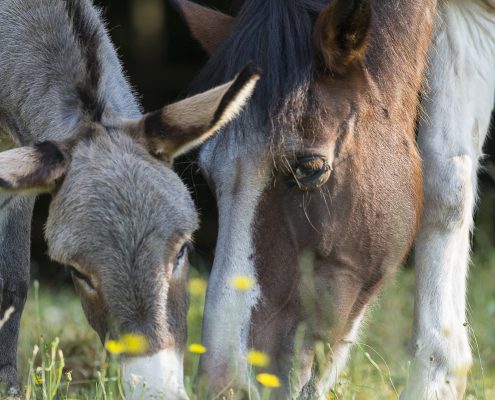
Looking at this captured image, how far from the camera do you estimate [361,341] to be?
4.82m

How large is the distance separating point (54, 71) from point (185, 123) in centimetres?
74

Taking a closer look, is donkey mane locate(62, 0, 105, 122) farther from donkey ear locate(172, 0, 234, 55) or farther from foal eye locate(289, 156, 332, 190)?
foal eye locate(289, 156, 332, 190)

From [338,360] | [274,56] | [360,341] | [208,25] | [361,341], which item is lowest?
[361,341]

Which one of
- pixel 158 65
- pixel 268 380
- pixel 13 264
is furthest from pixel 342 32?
pixel 158 65

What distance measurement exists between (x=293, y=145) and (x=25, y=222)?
1.55 metres

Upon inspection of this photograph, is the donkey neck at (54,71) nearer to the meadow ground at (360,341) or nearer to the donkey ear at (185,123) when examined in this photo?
the donkey ear at (185,123)

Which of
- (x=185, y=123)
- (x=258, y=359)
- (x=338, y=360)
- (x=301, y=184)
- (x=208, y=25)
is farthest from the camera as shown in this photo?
(x=208, y=25)

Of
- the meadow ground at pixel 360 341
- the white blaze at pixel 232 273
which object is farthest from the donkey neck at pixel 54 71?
the meadow ground at pixel 360 341

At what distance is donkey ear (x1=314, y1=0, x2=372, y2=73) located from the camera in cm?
366

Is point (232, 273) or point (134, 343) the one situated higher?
point (134, 343)

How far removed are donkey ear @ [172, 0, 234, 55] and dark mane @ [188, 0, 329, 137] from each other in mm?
428

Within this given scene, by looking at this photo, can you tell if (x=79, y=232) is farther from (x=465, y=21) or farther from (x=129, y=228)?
(x=465, y=21)

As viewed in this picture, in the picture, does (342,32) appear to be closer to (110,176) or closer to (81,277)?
(110,176)

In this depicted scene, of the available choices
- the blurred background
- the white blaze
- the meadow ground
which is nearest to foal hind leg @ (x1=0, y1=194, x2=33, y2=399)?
the meadow ground
